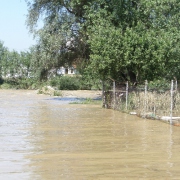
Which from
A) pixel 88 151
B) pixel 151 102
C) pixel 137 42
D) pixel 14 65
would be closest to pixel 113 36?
pixel 137 42

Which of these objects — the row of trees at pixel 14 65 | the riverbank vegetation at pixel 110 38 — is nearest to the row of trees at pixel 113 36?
the riverbank vegetation at pixel 110 38

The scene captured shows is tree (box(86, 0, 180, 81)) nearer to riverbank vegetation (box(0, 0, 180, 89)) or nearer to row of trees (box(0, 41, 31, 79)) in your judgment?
riverbank vegetation (box(0, 0, 180, 89))

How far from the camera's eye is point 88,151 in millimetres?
11727

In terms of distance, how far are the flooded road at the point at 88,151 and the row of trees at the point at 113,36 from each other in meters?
7.58

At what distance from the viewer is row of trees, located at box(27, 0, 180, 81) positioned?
2580 centimetres

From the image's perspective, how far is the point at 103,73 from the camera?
89.7 ft

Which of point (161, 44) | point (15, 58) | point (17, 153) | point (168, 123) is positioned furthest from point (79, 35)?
point (15, 58)

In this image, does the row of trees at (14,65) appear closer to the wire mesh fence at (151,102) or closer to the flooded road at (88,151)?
the wire mesh fence at (151,102)

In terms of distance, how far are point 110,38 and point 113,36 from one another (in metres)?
0.22

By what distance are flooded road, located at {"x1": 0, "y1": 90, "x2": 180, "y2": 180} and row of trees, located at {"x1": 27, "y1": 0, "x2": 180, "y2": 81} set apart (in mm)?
7585

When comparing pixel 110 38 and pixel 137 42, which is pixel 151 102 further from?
pixel 110 38

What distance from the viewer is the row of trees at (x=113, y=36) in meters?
25.8

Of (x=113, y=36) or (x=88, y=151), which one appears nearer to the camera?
(x=88, y=151)

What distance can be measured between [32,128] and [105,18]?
13725 mm
